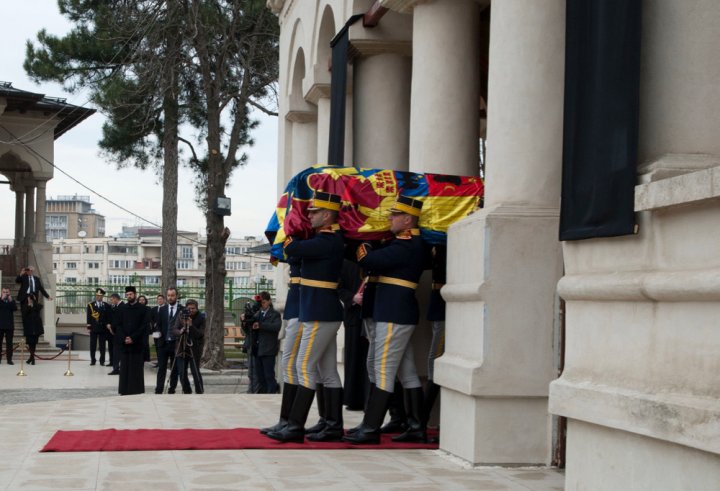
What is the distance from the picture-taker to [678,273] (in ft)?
17.8

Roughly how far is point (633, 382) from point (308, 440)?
4113 millimetres

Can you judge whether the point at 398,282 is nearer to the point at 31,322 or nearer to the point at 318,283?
the point at 318,283

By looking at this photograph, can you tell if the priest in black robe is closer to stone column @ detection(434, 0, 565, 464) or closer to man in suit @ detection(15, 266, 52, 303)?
man in suit @ detection(15, 266, 52, 303)

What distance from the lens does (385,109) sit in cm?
1359

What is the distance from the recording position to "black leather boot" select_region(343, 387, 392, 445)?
29.7 feet

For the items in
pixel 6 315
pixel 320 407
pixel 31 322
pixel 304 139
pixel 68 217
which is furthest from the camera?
pixel 68 217

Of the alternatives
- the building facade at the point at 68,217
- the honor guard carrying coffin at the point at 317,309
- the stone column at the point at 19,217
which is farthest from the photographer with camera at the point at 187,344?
the building facade at the point at 68,217

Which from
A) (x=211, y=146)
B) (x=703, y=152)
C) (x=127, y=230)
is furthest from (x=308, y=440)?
(x=127, y=230)

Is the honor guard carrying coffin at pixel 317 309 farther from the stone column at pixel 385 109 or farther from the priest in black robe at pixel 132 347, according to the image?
the priest in black robe at pixel 132 347

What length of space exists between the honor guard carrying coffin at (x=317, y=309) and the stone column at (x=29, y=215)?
2740 centimetres

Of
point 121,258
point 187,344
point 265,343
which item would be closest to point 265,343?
point 265,343

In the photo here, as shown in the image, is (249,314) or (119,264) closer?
(249,314)

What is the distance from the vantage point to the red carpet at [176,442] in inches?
347

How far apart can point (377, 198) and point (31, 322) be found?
1949 centimetres
